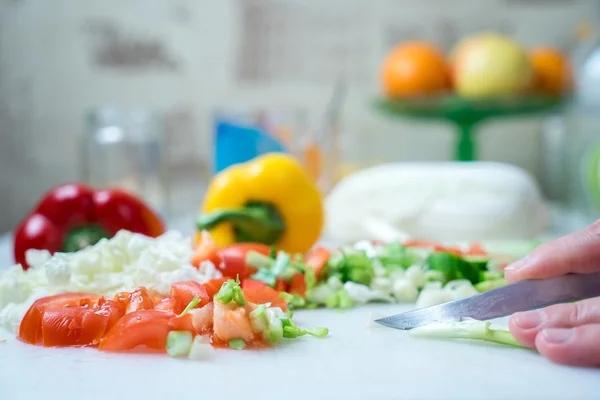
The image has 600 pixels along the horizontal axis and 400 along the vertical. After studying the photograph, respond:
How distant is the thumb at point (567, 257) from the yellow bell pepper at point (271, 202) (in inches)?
24.5

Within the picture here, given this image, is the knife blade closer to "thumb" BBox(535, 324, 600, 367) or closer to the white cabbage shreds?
"thumb" BBox(535, 324, 600, 367)

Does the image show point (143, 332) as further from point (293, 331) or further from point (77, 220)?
point (77, 220)

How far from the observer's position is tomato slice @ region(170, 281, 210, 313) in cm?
73

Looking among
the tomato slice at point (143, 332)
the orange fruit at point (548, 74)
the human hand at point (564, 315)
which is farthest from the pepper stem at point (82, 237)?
the orange fruit at point (548, 74)

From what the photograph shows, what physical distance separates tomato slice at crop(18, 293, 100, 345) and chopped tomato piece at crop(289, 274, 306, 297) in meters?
0.25

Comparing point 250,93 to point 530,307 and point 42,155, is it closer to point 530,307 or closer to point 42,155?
point 42,155

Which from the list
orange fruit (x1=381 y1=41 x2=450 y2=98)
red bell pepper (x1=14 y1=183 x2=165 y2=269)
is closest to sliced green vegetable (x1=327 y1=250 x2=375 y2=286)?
red bell pepper (x1=14 y1=183 x2=165 y2=269)

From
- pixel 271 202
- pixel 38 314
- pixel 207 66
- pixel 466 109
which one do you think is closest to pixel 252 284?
pixel 38 314

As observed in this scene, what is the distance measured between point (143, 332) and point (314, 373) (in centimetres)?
18

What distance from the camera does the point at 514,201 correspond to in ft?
4.87

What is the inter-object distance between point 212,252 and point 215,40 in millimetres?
1588

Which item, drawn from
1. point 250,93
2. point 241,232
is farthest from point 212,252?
point 250,93

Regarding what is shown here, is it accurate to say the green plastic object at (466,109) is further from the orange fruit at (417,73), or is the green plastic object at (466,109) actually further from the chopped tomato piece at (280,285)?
the chopped tomato piece at (280,285)

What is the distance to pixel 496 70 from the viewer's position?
6.09 feet
